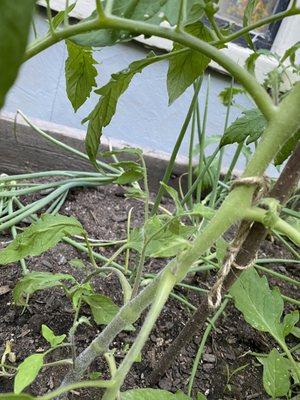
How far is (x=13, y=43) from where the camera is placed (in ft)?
0.40

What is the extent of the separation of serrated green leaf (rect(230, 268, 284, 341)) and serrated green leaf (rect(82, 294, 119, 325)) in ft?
0.44

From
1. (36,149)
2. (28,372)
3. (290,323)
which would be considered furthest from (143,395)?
(36,149)

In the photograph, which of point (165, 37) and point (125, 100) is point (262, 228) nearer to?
point (165, 37)

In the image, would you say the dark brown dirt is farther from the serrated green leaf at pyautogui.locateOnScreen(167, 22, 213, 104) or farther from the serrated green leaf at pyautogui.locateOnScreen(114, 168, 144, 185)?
the serrated green leaf at pyautogui.locateOnScreen(167, 22, 213, 104)

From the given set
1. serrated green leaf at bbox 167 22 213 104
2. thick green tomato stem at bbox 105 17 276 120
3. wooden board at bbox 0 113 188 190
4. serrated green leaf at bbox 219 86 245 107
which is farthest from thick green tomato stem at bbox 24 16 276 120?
wooden board at bbox 0 113 188 190

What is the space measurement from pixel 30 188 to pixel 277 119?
57 cm

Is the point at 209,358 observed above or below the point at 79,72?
below

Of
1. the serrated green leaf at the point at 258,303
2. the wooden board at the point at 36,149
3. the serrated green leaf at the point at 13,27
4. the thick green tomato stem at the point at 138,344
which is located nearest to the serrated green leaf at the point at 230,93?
the wooden board at the point at 36,149

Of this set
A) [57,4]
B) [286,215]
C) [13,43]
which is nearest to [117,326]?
[13,43]

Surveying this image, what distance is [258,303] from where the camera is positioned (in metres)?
0.52

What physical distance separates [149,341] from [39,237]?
0.27 meters

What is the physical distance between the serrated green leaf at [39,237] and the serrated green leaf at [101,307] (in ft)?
0.31

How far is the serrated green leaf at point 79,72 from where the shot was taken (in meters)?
0.46

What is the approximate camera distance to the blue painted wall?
134 cm
